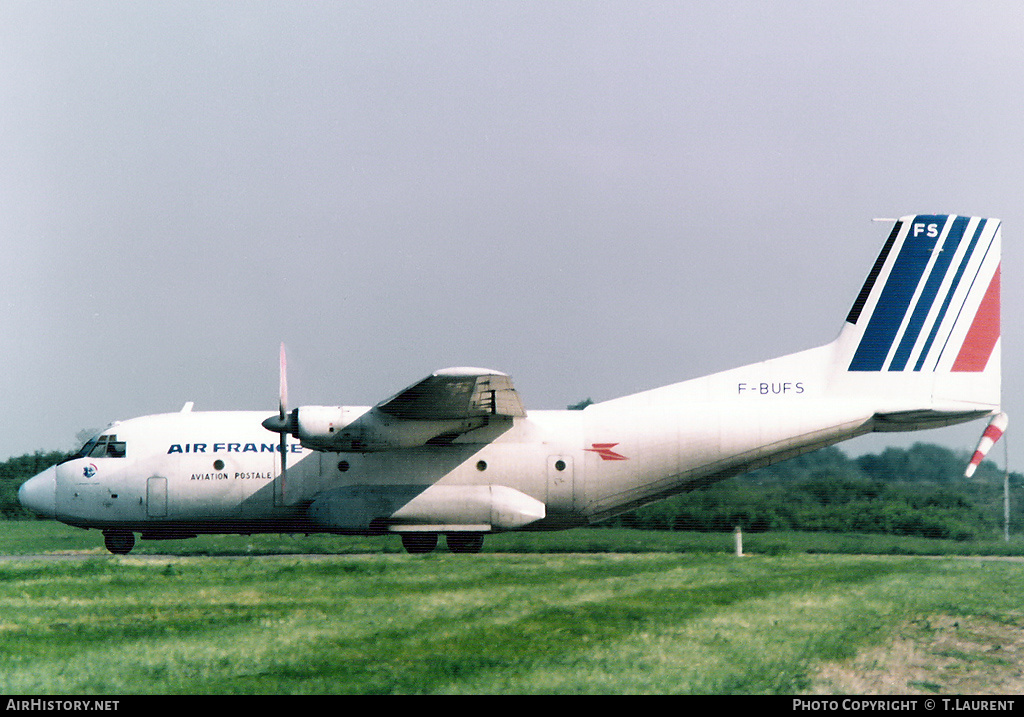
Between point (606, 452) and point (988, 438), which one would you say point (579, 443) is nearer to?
point (606, 452)

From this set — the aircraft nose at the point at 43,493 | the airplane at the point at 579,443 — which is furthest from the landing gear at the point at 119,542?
the aircraft nose at the point at 43,493

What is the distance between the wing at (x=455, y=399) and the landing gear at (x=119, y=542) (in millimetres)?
6380

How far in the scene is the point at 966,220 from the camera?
19.3 meters

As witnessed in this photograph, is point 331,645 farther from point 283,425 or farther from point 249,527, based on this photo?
point 249,527

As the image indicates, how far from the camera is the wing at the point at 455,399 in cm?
1680

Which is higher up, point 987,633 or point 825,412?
point 825,412

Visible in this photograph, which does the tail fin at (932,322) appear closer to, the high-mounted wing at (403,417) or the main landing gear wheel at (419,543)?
the high-mounted wing at (403,417)

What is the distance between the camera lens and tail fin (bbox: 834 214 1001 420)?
62.2 feet

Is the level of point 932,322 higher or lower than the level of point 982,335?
higher

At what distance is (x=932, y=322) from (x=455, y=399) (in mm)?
9504

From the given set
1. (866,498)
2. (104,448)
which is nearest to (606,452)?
(866,498)

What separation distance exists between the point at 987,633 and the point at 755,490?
1050cm

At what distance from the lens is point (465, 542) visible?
19.4 metres

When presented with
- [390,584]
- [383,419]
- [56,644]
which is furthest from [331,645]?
[383,419]
